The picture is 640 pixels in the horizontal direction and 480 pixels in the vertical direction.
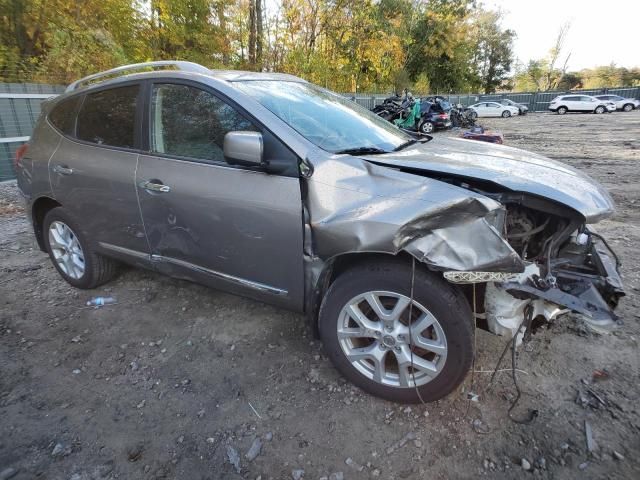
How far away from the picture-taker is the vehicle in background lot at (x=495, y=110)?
93.7 feet

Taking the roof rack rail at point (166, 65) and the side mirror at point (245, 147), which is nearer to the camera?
the side mirror at point (245, 147)

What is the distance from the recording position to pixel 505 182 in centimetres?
207

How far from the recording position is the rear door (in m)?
2.82

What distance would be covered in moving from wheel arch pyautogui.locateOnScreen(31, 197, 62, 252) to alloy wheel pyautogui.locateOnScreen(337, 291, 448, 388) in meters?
2.84

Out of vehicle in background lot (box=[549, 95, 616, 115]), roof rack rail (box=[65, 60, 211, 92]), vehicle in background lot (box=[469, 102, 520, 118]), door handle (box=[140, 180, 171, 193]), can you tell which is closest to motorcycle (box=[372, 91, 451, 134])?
vehicle in background lot (box=[469, 102, 520, 118])

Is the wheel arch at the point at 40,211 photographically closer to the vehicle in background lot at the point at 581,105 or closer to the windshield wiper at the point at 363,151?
the windshield wiper at the point at 363,151

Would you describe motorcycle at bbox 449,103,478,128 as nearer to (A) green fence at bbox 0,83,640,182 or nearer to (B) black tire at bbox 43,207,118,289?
(A) green fence at bbox 0,83,640,182

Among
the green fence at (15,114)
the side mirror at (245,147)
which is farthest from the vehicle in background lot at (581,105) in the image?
the side mirror at (245,147)

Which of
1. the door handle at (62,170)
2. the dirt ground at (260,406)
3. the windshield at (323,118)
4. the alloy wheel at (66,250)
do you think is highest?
the windshield at (323,118)

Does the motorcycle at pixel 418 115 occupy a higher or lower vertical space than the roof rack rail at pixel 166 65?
lower

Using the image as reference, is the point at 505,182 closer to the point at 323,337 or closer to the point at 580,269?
the point at 580,269

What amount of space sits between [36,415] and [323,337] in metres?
1.66

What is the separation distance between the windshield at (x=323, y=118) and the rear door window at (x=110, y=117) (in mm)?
885

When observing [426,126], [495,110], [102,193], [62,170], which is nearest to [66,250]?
[62,170]
